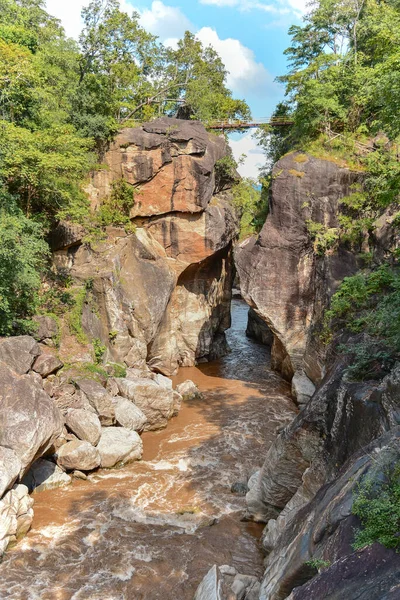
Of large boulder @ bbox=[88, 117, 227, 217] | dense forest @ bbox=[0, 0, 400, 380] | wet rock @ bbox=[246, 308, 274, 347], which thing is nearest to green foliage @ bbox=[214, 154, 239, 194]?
dense forest @ bbox=[0, 0, 400, 380]

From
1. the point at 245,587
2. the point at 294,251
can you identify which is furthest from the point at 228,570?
the point at 294,251

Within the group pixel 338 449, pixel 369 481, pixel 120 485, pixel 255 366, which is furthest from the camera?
pixel 255 366

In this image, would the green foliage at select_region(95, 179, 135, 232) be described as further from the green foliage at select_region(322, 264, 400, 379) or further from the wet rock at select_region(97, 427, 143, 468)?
the green foliage at select_region(322, 264, 400, 379)

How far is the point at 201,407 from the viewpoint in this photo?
16.4m

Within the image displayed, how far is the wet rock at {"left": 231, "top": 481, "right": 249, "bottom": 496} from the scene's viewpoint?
10.6 meters

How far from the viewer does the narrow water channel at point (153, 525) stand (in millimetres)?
7730

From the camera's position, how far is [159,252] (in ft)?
66.1

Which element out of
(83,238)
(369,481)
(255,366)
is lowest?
(255,366)

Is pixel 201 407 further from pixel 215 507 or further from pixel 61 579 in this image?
pixel 61 579

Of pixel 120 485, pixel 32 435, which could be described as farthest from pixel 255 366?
pixel 32 435

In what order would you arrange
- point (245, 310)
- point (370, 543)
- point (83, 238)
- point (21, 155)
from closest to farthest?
point (370, 543)
point (21, 155)
point (83, 238)
point (245, 310)

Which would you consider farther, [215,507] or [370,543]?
[215,507]

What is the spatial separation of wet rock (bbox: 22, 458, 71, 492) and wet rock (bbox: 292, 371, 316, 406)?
9.01m

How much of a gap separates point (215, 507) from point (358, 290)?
7.36 metres
